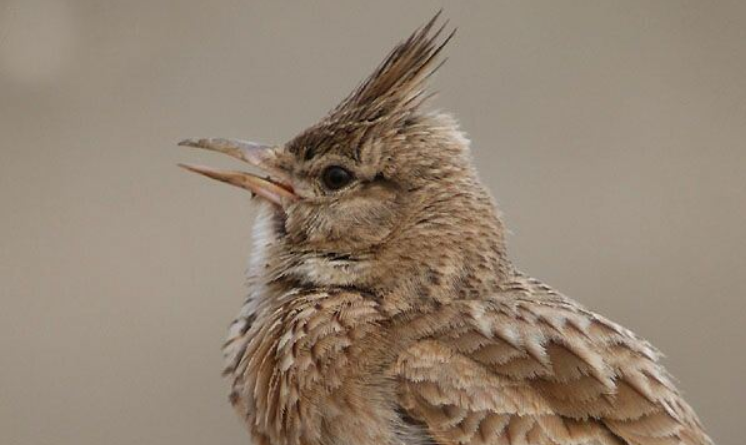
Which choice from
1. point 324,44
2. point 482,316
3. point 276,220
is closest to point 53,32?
point 324,44

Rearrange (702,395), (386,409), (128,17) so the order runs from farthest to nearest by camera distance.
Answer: (128,17) < (702,395) < (386,409)

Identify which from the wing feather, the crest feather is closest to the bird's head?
the crest feather

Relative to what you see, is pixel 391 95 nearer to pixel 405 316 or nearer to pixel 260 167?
pixel 260 167

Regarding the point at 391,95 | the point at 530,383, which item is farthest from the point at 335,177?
the point at 530,383

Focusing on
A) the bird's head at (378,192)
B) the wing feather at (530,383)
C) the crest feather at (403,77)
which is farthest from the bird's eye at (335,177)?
the wing feather at (530,383)

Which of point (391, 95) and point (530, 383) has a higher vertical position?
point (391, 95)

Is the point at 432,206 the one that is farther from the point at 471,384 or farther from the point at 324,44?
the point at 324,44

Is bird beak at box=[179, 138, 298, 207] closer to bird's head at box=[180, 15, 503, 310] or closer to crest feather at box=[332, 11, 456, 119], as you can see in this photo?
bird's head at box=[180, 15, 503, 310]

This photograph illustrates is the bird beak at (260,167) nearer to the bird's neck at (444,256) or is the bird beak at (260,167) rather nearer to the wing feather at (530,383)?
the bird's neck at (444,256)
